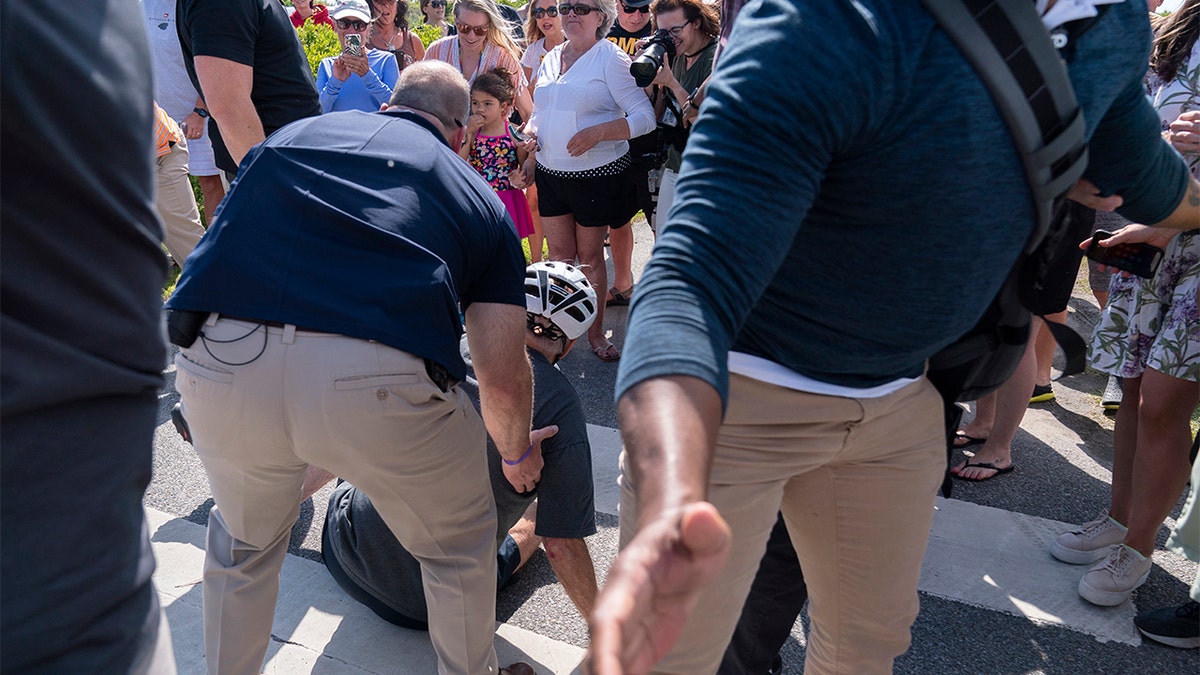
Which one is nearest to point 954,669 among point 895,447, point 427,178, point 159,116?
point 895,447

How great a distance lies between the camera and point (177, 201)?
5.21m

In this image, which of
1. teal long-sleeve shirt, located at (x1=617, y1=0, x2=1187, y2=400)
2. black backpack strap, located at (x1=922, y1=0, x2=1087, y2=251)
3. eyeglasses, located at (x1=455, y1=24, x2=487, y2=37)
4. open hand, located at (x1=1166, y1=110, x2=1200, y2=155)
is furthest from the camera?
eyeglasses, located at (x1=455, y1=24, x2=487, y2=37)

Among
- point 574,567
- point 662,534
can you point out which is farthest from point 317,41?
point 662,534

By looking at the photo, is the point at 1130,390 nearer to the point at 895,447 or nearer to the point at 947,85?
the point at 895,447

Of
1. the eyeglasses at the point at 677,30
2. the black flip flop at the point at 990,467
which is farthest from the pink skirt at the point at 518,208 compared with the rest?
the black flip flop at the point at 990,467

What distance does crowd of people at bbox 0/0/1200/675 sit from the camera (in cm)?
97

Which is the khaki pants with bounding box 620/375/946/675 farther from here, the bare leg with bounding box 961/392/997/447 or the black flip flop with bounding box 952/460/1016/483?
the bare leg with bounding box 961/392/997/447

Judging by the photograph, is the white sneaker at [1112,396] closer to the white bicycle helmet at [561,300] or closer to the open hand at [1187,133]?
the open hand at [1187,133]

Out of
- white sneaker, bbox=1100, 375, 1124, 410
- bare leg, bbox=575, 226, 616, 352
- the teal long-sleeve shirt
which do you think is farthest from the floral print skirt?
bare leg, bbox=575, 226, 616, 352

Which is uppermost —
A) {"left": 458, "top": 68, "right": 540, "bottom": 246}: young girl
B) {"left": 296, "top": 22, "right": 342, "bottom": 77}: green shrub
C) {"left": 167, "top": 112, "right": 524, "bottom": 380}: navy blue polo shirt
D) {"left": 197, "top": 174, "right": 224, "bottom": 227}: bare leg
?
{"left": 167, "top": 112, "right": 524, "bottom": 380}: navy blue polo shirt

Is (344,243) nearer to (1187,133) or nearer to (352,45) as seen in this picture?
(1187,133)

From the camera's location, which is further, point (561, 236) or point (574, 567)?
point (561, 236)

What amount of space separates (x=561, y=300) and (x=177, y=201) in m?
3.28

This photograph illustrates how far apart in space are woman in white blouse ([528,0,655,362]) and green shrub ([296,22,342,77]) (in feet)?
14.6
